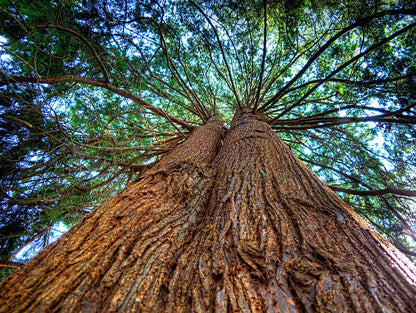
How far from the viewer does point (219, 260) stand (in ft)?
2.76

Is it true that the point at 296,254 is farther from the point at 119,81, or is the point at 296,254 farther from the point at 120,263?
the point at 119,81

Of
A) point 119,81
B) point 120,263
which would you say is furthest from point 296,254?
point 119,81

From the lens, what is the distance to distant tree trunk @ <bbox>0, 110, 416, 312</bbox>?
0.66 meters

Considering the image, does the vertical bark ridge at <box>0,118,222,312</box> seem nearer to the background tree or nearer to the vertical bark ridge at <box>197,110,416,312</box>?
the vertical bark ridge at <box>197,110,416,312</box>

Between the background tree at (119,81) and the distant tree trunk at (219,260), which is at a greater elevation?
the background tree at (119,81)

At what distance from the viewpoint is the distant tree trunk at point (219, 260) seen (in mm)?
663

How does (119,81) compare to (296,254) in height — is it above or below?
above

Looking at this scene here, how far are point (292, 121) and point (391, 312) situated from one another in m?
3.18

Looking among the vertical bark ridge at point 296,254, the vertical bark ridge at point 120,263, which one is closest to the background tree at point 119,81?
the vertical bark ridge at point 120,263

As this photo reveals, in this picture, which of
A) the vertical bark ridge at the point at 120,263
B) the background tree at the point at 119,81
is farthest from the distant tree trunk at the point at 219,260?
the background tree at the point at 119,81

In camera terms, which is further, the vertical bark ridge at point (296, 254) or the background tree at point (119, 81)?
the background tree at point (119, 81)

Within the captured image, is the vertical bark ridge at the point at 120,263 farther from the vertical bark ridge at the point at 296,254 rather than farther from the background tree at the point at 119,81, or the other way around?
the background tree at the point at 119,81

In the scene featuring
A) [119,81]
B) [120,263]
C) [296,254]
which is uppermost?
[119,81]

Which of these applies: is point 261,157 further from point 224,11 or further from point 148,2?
point 224,11
